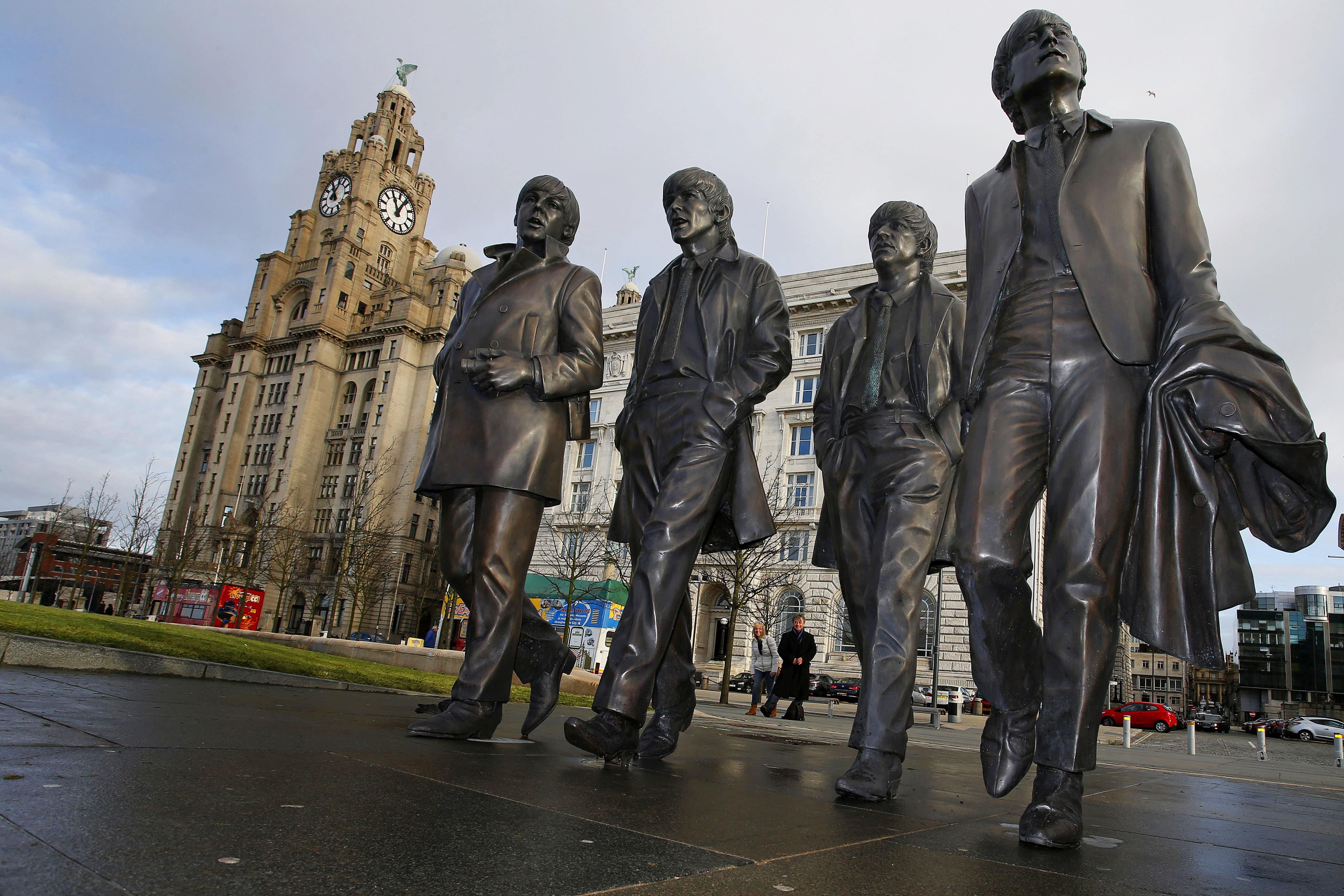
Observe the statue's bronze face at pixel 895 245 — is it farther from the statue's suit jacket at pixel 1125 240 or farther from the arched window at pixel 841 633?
the arched window at pixel 841 633

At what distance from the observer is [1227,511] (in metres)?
2.71

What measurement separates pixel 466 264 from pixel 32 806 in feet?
289

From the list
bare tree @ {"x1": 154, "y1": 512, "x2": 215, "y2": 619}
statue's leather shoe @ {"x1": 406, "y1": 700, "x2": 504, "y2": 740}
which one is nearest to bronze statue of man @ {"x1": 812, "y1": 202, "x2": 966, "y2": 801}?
statue's leather shoe @ {"x1": 406, "y1": 700, "x2": 504, "y2": 740}

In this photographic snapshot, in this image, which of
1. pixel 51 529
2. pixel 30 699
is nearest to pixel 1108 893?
pixel 30 699

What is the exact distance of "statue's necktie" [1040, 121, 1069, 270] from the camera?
3117mm

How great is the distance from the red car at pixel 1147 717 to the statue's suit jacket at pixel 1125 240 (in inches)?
1673

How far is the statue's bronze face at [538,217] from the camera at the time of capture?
4742mm

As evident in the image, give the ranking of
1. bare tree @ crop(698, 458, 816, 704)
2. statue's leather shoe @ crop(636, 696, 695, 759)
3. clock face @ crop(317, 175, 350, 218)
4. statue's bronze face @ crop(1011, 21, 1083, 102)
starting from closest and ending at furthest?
statue's bronze face @ crop(1011, 21, 1083, 102) < statue's leather shoe @ crop(636, 696, 695, 759) < bare tree @ crop(698, 458, 816, 704) < clock face @ crop(317, 175, 350, 218)

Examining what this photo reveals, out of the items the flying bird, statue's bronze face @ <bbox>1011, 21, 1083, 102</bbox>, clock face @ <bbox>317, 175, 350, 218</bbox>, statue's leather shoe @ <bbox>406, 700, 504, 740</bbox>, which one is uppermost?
the flying bird

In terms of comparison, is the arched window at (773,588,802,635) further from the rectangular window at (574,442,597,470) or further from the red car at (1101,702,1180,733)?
the red car at (1101,702,1180,733)

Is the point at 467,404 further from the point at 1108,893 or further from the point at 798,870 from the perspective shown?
the point at 1108,893

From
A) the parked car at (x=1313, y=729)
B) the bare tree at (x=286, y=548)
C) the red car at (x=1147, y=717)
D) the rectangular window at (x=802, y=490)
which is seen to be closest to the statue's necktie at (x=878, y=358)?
the rectangular window at (x=802, y=490)

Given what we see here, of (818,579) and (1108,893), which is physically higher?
(818,579)

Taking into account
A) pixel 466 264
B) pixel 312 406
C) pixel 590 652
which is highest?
pixel 466 264
